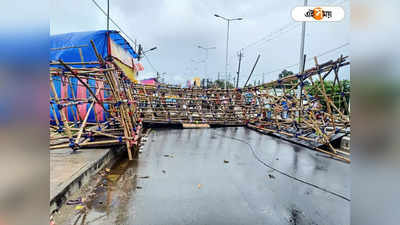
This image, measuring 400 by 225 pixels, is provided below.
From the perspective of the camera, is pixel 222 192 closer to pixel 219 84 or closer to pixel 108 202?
pixel 108 202

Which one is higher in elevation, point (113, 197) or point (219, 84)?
point (219, 84)

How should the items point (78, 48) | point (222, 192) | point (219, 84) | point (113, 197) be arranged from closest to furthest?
point (113, 197) → point (222, 192) → point (78, 48) → point (219, 84)

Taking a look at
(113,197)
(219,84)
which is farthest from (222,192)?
(219,84)

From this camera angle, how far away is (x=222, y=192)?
3.58 metres

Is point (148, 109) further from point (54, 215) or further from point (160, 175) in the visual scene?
point (54, 215)

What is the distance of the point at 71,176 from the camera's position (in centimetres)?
337

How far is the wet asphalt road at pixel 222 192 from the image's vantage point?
2.80 m

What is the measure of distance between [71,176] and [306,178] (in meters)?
4.35

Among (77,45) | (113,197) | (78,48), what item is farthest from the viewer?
(77,45)

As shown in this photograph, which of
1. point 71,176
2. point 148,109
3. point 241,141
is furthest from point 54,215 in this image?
point 148,109

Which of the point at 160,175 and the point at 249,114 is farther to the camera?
the point at 249,114

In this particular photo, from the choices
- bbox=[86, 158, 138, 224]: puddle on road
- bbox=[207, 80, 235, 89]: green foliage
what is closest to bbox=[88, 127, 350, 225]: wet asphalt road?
bbox=[86, 158, 138, 224]: puddle on road

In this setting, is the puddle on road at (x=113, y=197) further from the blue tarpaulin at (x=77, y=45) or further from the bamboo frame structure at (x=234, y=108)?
the blue tarpaulin at (x=77, y=45)
